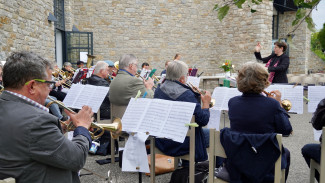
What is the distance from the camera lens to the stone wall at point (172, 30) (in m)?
14.4

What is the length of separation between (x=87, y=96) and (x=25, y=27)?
5.74m

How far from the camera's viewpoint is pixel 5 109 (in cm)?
156

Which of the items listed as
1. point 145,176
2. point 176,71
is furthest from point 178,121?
point 145,176

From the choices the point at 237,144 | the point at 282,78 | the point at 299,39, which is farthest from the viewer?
the point at 299,39

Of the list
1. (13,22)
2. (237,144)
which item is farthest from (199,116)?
(13,22)

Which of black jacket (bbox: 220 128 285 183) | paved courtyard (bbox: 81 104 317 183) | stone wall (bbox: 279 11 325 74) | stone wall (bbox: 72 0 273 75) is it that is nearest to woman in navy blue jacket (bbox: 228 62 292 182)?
black jacket (bbox: 220 128 285 183)

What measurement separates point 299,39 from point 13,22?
15.8 m

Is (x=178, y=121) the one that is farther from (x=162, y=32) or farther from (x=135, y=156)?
(x=162, y=32)

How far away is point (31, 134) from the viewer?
147 centimetres

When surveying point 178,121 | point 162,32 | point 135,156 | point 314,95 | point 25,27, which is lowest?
point 135,156

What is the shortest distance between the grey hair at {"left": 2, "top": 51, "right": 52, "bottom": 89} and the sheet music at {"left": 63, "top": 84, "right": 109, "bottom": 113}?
194 centimetres

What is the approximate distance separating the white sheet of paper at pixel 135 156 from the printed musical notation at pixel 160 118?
0.62 feet

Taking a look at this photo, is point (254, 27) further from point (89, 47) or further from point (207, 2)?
point (89, 47)

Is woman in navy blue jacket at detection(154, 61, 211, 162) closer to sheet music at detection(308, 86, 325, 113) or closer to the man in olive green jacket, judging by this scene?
the man in olive green jacket
